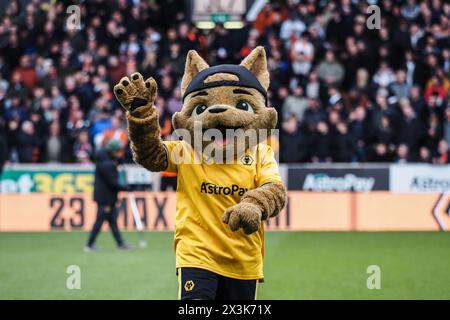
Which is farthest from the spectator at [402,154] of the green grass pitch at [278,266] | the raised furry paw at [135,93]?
the raised furry paw at [135,93]

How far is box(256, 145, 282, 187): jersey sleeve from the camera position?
263 inches

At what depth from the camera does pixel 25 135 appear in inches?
829

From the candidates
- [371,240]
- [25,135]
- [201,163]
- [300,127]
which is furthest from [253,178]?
[25,135]

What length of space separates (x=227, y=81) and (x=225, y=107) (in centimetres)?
28

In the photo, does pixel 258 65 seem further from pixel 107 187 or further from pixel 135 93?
pixel 107 187

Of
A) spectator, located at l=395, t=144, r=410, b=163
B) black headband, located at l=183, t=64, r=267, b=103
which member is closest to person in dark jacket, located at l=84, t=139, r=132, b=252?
spectator, located at l=395, t=144, r=410, b=163

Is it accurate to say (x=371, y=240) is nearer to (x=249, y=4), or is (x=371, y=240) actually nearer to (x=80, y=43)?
(x=249, y=4)

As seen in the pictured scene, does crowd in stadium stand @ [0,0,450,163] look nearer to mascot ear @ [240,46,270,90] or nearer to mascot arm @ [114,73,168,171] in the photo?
mascot ear @ [240,46,270,90]

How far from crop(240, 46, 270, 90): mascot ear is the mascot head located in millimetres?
73

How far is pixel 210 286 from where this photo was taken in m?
6.44

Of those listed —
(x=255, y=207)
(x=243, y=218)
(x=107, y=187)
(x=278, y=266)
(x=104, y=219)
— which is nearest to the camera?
(x=243, y=218)

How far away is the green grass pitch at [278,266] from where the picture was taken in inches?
434

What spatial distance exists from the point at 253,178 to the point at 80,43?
57.3 ft

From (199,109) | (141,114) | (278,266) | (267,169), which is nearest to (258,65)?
(199,109)
